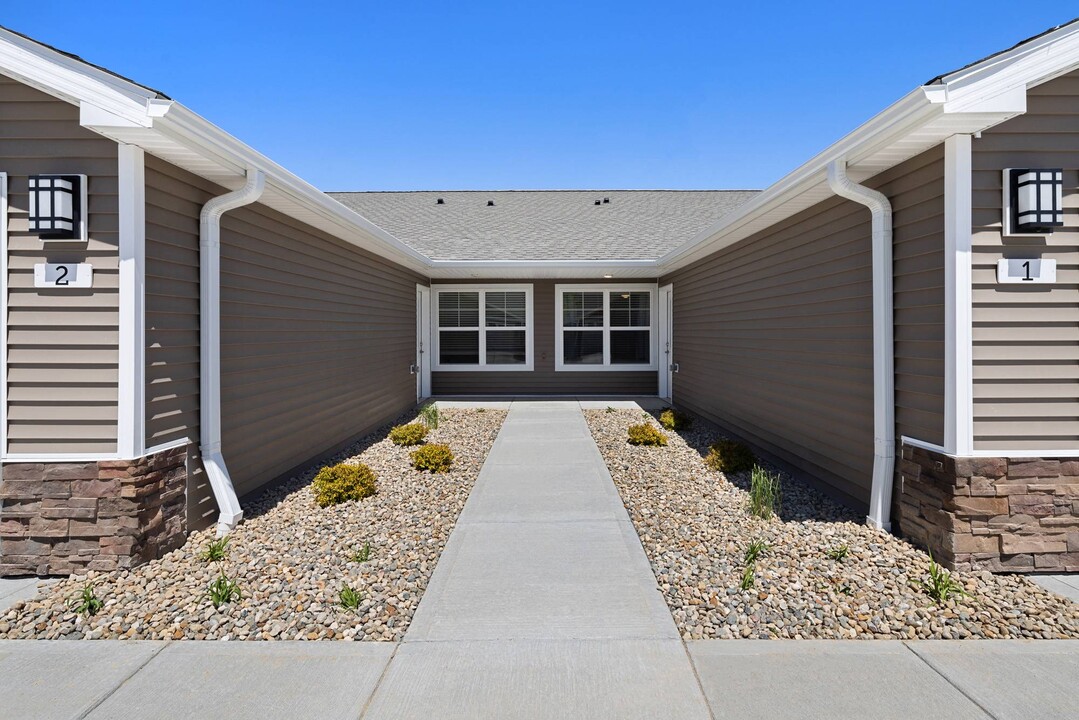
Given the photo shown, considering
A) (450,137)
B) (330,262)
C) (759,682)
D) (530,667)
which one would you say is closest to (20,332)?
(330,262)

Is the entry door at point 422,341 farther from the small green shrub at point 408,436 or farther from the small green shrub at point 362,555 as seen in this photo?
the small green shrub at point 362,555

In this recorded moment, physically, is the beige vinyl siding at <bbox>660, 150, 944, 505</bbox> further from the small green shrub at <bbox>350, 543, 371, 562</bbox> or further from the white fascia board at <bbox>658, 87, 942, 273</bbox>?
Result: the small green shrub at <bbox>350, 543, 371, 562</bbox>

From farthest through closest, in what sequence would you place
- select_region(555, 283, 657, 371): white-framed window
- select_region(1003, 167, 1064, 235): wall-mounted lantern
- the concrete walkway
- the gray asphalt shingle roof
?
select_region(555, 283, 657, 371): white-framed window → the gray asphalt shingle roof → select_region(1003, 167, 1064, 235): wall-mounted lantern → the concrete walkway

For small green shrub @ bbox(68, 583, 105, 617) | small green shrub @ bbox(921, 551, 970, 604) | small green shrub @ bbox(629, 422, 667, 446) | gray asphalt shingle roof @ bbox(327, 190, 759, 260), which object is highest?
gray asphalt shingle roof @ bbox(327, 190, 759, 260)

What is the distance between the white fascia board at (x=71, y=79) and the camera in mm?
3182

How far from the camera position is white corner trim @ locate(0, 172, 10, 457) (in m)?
3.41

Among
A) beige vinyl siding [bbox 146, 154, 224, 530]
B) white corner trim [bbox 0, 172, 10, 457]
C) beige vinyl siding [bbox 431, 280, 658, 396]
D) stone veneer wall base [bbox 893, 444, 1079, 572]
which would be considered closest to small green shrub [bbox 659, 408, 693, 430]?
beige vinyl siding [bbox 431, 280, 658, 396]

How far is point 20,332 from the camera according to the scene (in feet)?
11.3

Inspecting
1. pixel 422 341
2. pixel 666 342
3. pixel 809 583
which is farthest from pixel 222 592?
pixel 666 342

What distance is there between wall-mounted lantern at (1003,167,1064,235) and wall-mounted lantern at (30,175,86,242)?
588 centimetres

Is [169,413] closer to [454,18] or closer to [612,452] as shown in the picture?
[612,452]

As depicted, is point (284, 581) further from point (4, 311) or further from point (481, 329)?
point (481, 329)

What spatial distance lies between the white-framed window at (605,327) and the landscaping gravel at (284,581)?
23.4 feet

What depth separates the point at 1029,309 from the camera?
339 cm
